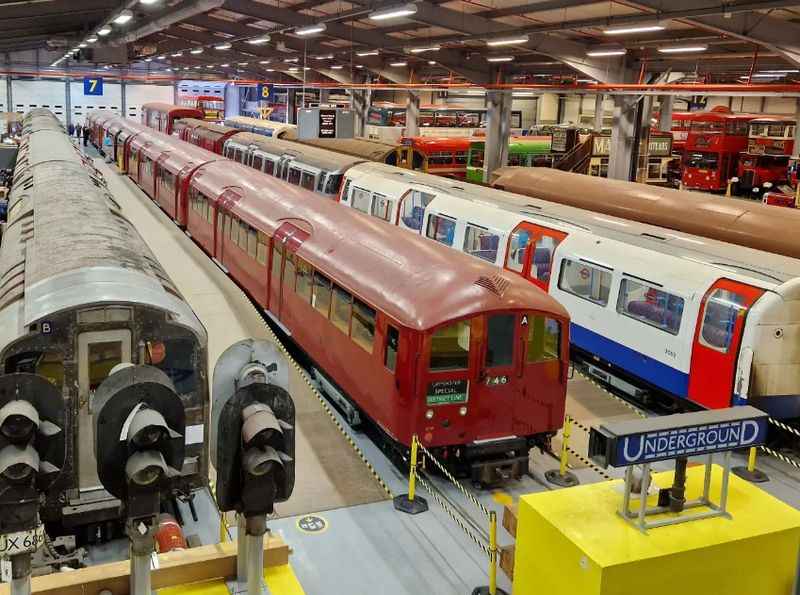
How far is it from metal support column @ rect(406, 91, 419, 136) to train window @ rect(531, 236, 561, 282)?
26092mm

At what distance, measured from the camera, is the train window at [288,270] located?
39.0ft

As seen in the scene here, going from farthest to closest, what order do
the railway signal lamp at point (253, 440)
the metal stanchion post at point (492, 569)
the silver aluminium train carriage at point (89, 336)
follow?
the metal stanchion post at point (492, 569) → the silver aluminium train carriage at point (89, 336) → the railway signal lamp at point (253, 440)

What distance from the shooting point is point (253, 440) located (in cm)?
301

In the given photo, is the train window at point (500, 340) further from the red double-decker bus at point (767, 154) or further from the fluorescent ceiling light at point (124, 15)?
the red double-decker bus at point (767, 154)

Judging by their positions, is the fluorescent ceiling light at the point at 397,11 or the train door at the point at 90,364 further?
the fluorescent ceiling light at the point at 397,11

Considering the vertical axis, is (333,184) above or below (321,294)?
above

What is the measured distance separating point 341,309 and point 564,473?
10.7ft

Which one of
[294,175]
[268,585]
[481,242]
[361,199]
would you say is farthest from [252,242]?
[268,585]

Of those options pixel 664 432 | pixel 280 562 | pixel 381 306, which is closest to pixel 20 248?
pixel 381 306

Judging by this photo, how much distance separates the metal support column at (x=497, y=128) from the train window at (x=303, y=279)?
61.3 ft

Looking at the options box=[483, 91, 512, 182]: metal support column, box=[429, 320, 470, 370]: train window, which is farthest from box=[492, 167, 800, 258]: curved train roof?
box=[483, 91, 512, 182]: metal support column

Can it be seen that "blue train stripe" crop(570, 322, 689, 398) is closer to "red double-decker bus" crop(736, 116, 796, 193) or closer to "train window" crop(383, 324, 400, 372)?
"train window" crop(383, 324, 400, 372)

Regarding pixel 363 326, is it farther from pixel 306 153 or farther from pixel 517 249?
pixel 306 153

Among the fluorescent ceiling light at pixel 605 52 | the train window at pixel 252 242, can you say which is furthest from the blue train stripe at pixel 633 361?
the fluorescent ceiling light at pixel 605 52
